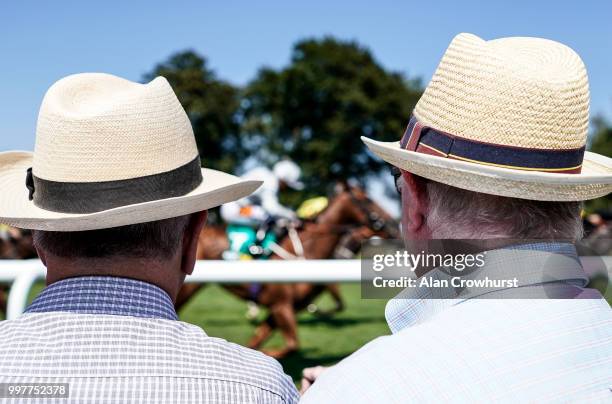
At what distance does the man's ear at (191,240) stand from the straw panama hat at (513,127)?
0.52m

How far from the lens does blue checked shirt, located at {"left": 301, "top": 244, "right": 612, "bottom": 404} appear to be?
107cm

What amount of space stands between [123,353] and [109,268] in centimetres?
18

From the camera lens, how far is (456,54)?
1418 millimetres

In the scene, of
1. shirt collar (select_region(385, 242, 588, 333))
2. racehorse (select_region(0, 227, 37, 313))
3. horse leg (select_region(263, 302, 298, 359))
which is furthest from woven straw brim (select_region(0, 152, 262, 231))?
racehorse (select_region(0, 227, 37, 313))

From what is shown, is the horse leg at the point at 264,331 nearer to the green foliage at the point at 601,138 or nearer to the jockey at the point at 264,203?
the jockey at the point at 264,203

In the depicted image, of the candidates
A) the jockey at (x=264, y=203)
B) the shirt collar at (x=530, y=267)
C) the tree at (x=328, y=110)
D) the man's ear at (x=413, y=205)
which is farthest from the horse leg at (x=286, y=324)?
the tree at (x=328, y=110)

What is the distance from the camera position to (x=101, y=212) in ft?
4.76

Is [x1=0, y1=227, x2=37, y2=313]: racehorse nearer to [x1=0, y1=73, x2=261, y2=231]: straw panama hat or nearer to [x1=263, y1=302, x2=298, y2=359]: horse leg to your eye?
[x1=263, y1=302, x2=298, y2=359]: horse leg

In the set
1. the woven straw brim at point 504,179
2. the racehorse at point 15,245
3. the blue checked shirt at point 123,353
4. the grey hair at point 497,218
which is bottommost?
the racehorse at point 15,245

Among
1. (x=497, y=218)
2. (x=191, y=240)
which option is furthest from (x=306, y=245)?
(x=497, y=218)

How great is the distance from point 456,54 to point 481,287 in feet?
1.58

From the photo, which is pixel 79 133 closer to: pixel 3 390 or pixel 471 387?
pixel 3 390

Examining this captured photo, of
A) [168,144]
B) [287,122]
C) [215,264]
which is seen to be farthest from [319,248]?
[287,122]

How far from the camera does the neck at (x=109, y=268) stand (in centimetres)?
143
